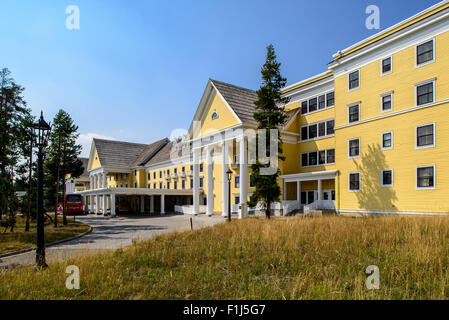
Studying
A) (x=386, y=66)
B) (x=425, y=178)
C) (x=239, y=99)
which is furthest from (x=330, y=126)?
(x=425, y=178)

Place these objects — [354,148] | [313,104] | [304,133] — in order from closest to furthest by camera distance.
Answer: [354,148] → [313,104] → [304,133]

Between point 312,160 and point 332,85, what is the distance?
28.3 ft

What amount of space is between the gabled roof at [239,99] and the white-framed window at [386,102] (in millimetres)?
12653

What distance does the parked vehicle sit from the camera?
46.8 m

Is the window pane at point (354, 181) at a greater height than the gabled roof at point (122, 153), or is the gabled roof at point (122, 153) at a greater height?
the gabled roof at point (122, 153)

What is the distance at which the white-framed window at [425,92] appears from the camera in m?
21.9

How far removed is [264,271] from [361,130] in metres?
23.4

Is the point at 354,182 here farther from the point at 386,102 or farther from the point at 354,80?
the point at 354,80

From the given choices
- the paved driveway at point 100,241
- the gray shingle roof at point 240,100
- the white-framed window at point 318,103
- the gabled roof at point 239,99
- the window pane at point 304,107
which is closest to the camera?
the paved driveway at point 100,241

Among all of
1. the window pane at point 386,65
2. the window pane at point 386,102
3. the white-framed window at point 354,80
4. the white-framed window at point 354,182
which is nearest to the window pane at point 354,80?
the white-framed window at point 354,80

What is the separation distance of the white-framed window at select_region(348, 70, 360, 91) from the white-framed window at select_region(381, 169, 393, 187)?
837cm

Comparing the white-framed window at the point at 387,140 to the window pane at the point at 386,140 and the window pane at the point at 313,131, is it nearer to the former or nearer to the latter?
the window pane at the point at 386,140

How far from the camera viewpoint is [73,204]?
47.2 m
